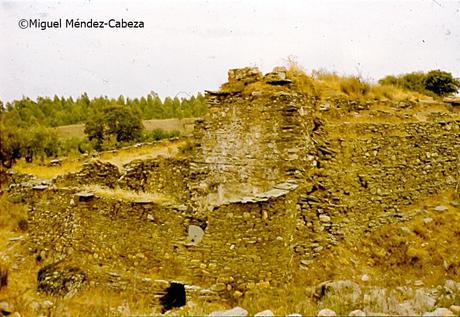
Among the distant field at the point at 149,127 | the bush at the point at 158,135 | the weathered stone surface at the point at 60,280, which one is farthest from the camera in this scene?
the distant field at the point at 149,127

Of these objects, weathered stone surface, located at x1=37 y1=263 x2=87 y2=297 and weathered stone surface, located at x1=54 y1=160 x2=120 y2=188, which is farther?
weathered stone surface, located at x1=54 y1=160 x2=120 y2=188

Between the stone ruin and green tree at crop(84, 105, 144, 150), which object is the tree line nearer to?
green tree at crop(84, 105, 144, 150)

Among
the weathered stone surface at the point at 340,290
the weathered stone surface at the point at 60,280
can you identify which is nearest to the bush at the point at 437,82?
the weathered stone surface at the point at 340,290

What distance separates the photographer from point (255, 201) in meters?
7.97

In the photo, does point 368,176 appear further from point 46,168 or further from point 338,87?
point 46,168

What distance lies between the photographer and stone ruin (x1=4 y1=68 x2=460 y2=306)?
8102mm

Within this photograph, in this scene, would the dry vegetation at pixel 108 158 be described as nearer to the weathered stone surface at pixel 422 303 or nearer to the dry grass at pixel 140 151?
the dry grass at pixel 140 151

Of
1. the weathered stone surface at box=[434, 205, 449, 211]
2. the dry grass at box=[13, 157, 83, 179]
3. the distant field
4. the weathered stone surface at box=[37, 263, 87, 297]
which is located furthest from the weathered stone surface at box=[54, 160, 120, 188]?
the distant field

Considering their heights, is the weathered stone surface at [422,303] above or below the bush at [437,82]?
below

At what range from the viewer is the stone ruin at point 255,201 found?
8.10 meters

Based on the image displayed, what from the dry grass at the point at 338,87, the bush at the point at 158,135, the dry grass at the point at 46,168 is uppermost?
the dry grass at the point at 338,87

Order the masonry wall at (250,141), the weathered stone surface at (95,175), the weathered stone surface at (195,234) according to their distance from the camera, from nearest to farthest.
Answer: the weathered stone surface at (195,234) → the masonry wall at (250,141) → the weathered stone surface at (95,175)

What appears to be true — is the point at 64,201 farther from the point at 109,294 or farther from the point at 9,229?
the point at 9,229

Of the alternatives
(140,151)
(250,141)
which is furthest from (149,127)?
(250,141)
